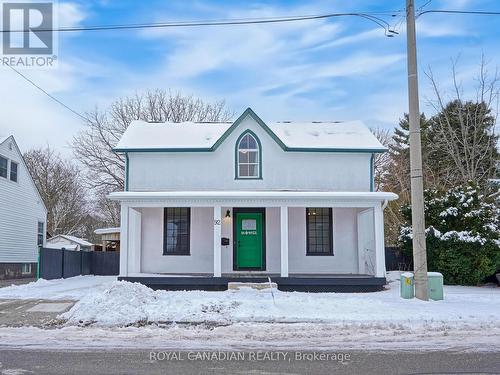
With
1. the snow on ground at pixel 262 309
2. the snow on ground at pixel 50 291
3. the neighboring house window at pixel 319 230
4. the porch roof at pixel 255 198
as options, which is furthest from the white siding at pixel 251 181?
the snow on ground at pixel 262 309

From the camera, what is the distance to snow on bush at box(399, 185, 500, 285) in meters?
16.7

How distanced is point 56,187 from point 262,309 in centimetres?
3764

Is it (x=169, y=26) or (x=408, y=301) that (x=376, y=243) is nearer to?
(x=408, y=301)

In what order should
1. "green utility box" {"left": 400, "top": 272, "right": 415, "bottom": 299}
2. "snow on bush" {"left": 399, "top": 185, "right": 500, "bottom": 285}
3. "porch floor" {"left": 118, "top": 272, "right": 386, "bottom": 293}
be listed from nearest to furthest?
"green utility box" {"left": 400, "top": 272, "right": 415, "bottom": 299}, "porch floor" {"left": 118, "top": 272, "right": 386, "bottom": 293}, "snow on bush" {"left": 399, "top": 185, "right": 500, "bottom": 285}

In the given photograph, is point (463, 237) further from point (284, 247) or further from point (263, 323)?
point (263, 323)

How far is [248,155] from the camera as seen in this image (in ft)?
57.9

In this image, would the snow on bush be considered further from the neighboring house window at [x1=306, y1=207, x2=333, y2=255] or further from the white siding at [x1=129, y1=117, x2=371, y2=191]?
the neighboring house window at [x1=306, y1=207, x2=333, y2=255]

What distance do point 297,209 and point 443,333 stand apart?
8.85 meters

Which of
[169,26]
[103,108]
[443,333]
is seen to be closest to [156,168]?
[169,26]

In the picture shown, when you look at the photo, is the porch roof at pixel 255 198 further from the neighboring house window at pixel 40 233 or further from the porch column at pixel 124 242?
the neighboring house window at pixel 40 233

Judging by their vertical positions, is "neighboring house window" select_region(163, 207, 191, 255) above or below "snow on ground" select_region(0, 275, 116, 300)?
above

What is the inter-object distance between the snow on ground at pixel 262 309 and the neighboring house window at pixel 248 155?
5.43 meters

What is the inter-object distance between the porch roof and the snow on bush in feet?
9.00
